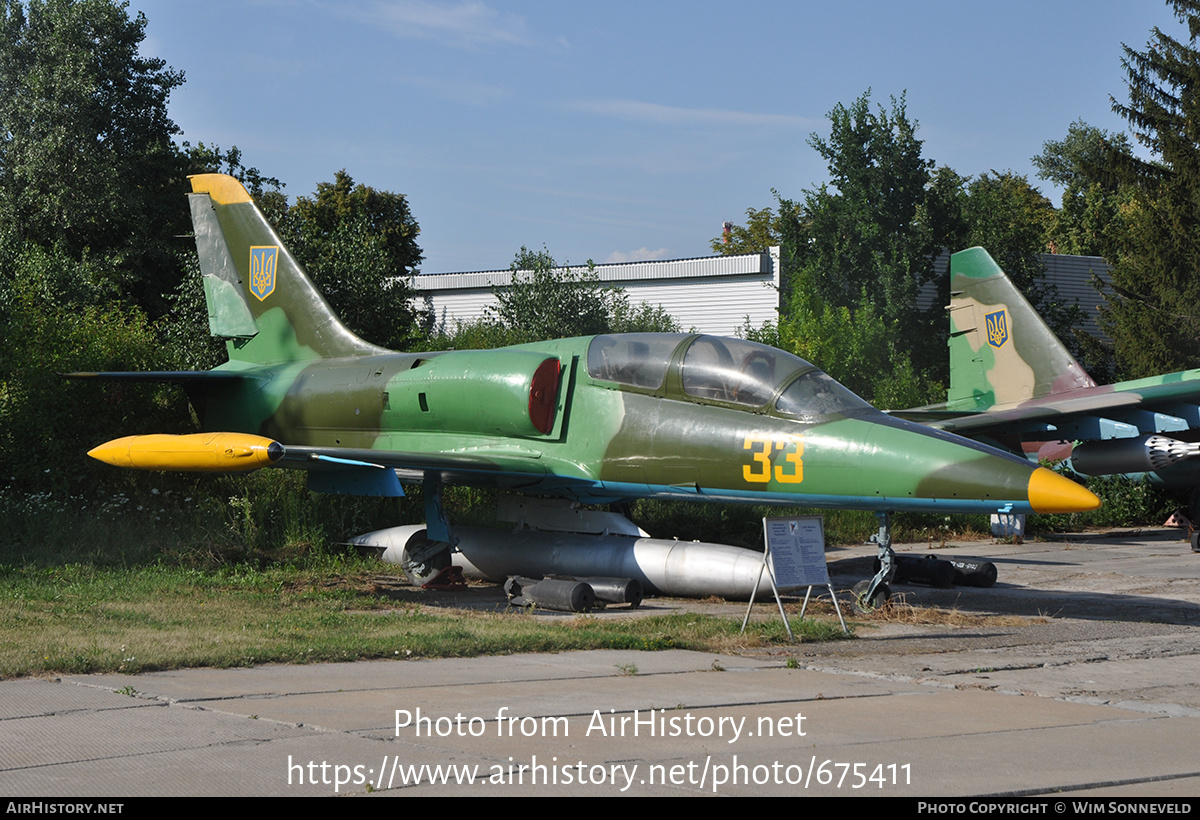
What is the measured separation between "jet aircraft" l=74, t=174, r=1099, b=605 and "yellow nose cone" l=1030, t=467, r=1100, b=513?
0.06ft

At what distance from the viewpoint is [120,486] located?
1628 centimetres

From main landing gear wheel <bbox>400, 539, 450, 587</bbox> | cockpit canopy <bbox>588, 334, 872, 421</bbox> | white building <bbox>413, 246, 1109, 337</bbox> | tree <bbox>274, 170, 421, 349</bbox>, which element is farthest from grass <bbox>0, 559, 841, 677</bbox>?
white building <bbox>413, 246, 1109, 337</bbox>

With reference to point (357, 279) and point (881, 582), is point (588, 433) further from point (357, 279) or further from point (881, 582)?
point (357, 279)

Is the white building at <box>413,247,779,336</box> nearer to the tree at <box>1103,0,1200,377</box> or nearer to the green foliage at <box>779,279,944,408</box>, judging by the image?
the green foliage at <box>779,279,944,408</box>

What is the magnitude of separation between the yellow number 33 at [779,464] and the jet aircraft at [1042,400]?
6.58 meters

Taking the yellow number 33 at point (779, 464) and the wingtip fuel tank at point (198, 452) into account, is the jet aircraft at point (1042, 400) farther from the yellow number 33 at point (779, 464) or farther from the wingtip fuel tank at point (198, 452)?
the wingtip fuel tank at point (198, 452)

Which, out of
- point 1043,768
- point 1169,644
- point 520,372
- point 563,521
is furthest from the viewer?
point 563,521

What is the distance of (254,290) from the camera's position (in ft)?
54.4

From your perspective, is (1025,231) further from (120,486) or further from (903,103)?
(120,486)

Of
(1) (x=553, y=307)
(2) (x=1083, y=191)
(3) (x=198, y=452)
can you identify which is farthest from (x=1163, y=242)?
(2) (x=1083, y=191)

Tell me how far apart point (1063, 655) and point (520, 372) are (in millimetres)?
6423

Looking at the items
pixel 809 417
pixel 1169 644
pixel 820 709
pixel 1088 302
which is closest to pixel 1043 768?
pixel 820 709

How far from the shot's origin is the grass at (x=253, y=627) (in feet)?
24.7
